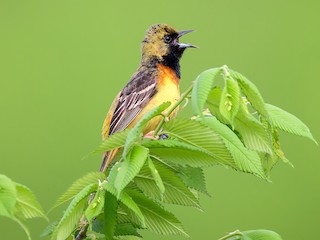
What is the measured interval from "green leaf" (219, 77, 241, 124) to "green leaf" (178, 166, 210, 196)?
0.17 m

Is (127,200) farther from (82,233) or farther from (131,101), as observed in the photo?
(131,101)

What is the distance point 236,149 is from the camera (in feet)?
6.52

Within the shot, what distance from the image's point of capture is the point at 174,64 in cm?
427

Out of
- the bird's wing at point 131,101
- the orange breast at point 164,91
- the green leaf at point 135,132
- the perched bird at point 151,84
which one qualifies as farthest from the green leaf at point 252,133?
the orange breast at point 164,91

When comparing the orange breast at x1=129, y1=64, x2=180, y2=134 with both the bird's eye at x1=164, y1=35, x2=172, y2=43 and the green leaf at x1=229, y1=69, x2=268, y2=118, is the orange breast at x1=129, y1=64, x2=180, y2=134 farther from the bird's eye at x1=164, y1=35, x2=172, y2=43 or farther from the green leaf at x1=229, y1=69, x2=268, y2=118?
the green leaf at x1=229, y1=69, x2=268, y2=118

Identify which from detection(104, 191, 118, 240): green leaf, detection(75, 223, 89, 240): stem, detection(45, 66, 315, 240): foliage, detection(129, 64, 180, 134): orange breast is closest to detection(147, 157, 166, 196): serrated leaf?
detection(45, 66, 315, 240): foliage

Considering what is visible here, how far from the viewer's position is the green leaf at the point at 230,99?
1.91 meters

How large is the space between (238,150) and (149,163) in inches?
9.0

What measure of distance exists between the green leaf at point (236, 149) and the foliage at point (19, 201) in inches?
16.7

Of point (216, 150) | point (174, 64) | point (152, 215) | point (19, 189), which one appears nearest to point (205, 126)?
point (216, 150)

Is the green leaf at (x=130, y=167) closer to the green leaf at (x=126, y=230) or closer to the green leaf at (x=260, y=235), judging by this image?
the green leaf at (x=126, y=230)

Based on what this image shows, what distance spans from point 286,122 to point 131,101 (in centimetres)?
190

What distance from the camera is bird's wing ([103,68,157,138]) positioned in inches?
149

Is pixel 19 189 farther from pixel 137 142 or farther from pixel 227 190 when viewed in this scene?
pixel 227 190
